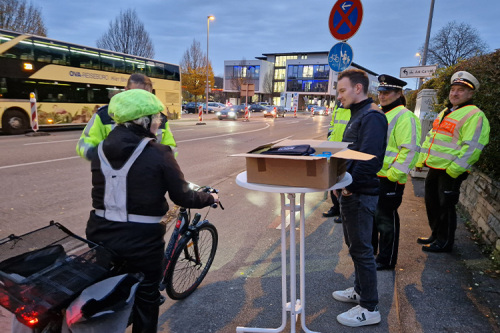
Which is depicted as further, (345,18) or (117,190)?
(345,18)

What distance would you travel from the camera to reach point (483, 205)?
4.23 metres

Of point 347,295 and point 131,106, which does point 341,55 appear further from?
point 131,106

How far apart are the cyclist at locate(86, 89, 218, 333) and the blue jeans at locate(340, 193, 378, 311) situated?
1.31m

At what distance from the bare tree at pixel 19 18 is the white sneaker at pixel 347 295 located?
110ft

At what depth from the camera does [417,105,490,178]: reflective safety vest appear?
3.48 meters

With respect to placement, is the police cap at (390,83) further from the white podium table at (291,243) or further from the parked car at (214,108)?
the parked car at (214,108)

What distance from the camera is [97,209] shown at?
196 centimetres

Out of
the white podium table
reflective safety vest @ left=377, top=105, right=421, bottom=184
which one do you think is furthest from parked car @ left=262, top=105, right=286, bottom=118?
the white podium table

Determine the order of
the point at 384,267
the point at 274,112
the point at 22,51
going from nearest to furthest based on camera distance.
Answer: the point at 384,267 < the point at 22,51 < the point at 274,112

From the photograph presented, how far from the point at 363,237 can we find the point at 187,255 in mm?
1523

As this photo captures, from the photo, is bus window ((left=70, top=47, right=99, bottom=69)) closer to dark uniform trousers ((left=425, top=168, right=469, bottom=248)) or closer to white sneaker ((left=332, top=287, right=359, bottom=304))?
dark uniform trousers ((left=425, top=168, right=469, bottom=248))

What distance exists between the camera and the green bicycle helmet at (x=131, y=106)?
1.84 meters

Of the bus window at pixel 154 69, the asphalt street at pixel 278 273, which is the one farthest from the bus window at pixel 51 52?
the asphalt street at pixel 278 273

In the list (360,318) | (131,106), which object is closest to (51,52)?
(131,106)
